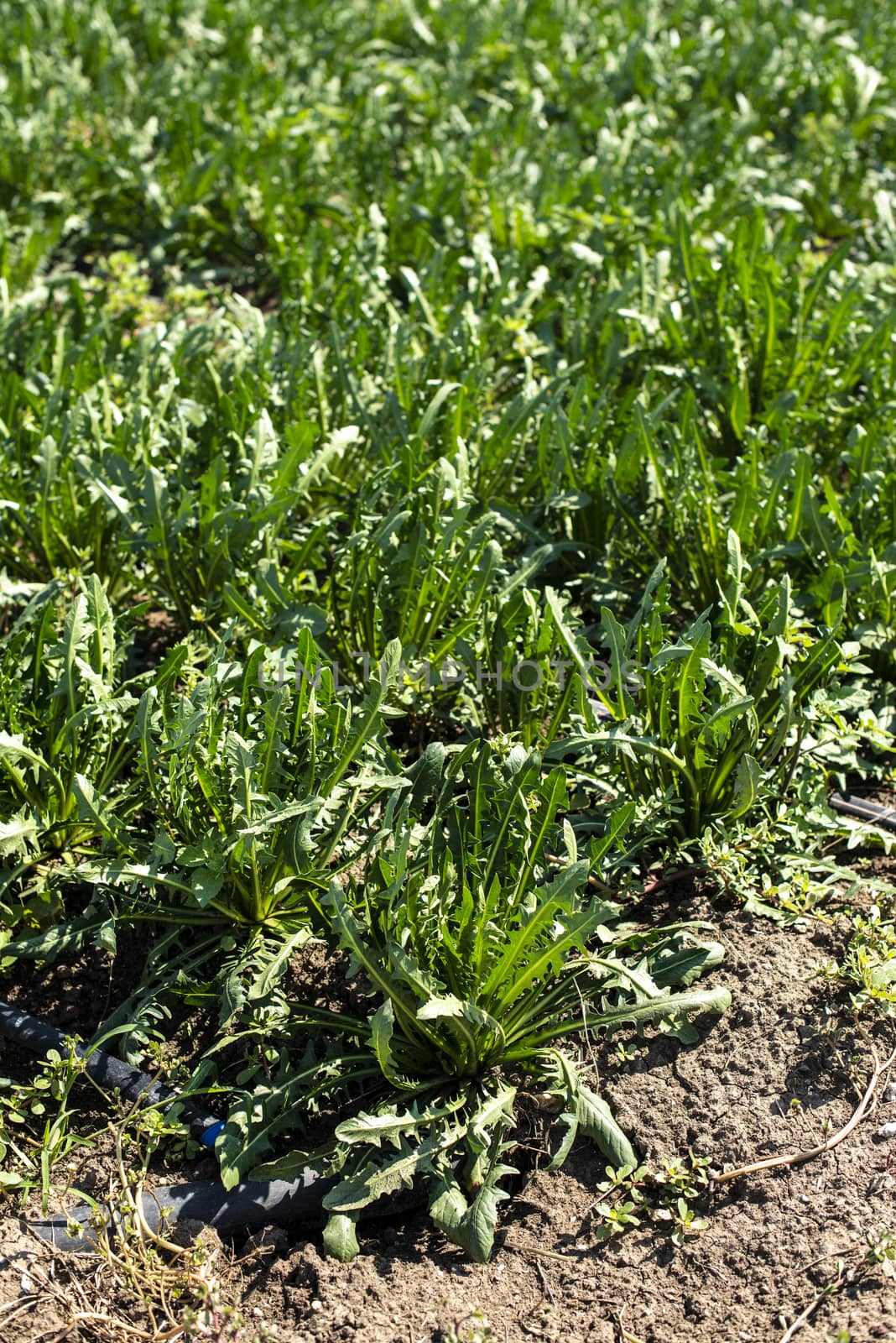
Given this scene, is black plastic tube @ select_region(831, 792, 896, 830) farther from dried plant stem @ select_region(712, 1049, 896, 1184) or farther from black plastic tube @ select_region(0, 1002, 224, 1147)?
black plastic tube @ select_region(0, 1002, 224, 1147)

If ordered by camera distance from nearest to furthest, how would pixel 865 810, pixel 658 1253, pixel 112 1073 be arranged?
pixel 658 1253 < pixel 112 1073 < pixel 865 810

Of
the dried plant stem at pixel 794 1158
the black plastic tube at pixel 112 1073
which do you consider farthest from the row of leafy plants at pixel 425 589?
the dried plant stem at pixel 794 1158

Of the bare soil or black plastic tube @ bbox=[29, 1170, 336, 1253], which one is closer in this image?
the bare soil

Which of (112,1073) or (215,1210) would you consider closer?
(215,1210)

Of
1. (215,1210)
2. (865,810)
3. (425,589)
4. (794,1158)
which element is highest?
(425,589)

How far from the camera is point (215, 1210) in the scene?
2.13 metres

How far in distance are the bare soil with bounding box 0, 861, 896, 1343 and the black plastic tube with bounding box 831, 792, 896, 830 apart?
21.8 inches

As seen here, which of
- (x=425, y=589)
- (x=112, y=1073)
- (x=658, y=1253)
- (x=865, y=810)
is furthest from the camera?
(x=425, y=589)

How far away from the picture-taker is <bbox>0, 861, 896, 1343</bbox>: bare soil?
199cm

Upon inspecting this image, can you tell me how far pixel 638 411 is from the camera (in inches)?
127

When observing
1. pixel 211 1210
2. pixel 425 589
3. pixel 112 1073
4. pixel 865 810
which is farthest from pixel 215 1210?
pixel 865 810

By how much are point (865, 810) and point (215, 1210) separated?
1574 mm

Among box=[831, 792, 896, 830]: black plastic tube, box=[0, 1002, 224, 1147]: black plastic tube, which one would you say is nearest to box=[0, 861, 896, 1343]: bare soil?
box=[0, 1002, 224, 1147]: black plastic tube

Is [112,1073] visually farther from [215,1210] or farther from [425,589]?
[425,589]
